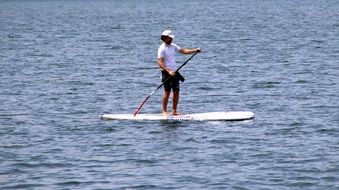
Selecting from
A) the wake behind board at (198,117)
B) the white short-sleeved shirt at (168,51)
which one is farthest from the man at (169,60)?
the wake behind board at (198,117)

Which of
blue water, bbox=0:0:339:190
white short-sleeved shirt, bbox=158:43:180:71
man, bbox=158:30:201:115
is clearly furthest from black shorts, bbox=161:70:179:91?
blue water, bbox=0:0:339:190

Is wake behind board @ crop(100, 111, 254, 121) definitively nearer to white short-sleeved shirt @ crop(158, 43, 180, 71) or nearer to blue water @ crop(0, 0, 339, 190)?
blue water @ crop(0, 0, 339, 190)

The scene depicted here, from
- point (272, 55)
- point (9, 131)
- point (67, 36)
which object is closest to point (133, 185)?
point (9, 131)

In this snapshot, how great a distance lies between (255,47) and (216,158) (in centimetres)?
3308

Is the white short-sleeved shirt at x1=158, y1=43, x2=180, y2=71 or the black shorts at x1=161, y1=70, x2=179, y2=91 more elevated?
the white short-sleeved shirt at x1=158, y1=43, x2=180, y2=71

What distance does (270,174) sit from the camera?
52.3 ft

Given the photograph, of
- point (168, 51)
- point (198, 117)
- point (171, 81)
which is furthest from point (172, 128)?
point (168, 51)

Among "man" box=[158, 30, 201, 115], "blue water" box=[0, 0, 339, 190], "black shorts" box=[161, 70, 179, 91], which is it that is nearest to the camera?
"blue water" box=[0, 0, 339, 190]

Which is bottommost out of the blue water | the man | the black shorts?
the blue water

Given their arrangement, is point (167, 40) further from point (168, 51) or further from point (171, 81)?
point (171, 81)

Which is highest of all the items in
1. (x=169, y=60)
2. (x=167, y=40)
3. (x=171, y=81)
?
(x=167, y=40)

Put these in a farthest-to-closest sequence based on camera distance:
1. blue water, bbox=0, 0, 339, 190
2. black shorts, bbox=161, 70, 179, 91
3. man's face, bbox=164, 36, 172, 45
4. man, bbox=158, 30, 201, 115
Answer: black shorts, bbox=161, 70, 179, 91 < man, bbox=158, 30, 201, 115 < man's face, bbox=164, 36, 172, 45 < blue water, bbox=0, 0, 339, 190

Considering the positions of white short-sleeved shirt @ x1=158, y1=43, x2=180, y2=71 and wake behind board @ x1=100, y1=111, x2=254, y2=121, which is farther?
wake behind board @ x1=100, y1=111, x2=254, y2=121

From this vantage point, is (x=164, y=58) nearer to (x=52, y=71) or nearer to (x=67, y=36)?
(x=52, y=71)
